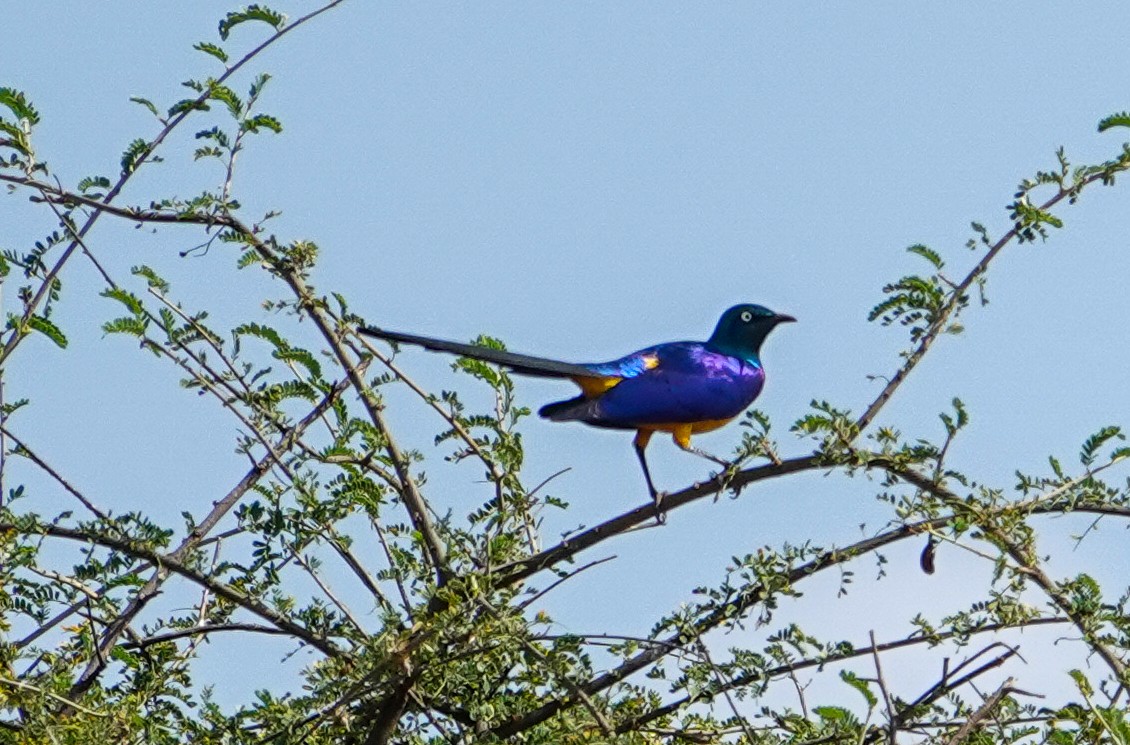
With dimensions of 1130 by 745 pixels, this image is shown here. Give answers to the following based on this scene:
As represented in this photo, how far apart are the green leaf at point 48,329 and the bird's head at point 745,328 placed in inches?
101

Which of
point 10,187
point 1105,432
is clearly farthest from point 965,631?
Answer: point 10,187

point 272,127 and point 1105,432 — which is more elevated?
point 272,127

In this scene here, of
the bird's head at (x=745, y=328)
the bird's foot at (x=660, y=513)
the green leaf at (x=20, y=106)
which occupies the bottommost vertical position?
the bird's foot at (x=660, y=513)

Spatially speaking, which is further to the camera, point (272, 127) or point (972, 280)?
point (272, 127)

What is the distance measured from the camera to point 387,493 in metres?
5.03

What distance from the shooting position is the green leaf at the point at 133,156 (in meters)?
4.89

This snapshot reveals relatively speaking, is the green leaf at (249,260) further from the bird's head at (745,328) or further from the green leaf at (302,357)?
the bird's head at (745,328)

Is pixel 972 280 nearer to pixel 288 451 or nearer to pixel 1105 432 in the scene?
pixel 1105 432

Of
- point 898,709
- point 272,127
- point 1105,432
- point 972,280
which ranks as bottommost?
point 898,709

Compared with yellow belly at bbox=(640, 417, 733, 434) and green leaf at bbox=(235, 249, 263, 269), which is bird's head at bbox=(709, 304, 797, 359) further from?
green leaf at bbox=(235, 249, 263, 269)

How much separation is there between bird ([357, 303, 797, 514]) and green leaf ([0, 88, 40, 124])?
1.54 m

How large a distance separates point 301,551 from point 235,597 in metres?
0.21

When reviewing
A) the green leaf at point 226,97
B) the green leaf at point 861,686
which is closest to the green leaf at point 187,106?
the green leaf at point 226,97

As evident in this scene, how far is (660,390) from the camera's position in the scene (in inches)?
239
